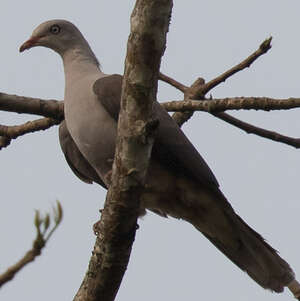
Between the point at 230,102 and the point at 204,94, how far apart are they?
95cm

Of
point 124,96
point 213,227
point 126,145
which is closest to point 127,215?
point 126,145

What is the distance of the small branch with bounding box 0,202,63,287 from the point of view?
175cm

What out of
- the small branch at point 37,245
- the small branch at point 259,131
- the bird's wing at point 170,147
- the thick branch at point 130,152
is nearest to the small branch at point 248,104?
the small branch at point 259,131

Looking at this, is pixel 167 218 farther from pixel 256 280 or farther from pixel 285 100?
pixel 285 100

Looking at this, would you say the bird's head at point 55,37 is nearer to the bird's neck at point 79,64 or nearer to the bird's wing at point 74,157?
the bird's neck at point 79,64

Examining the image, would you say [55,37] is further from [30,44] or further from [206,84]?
[206,84]

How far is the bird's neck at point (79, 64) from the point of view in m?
5.18

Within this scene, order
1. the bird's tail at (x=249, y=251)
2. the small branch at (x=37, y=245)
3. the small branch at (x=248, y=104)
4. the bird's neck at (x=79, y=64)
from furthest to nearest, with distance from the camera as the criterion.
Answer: the bird's neck at (x=79, y=64) → the bird's tail at (x=249, y=251) → the small branch at (x=248, y=104) → the small branch at (x=37, y=245)

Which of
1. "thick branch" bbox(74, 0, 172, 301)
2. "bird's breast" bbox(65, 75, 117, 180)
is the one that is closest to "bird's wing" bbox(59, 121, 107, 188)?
"bird's breast" bbox(65, 75, 117, 180)

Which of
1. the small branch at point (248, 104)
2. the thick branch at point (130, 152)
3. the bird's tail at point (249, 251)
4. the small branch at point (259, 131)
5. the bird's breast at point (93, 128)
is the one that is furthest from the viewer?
the bird's tail at point (249, 251)

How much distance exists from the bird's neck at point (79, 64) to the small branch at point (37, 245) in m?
3.25

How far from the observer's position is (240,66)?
186 inches

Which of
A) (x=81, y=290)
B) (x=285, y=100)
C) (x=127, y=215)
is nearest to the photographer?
(x=127, y=215)

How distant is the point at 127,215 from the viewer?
3.33 m
